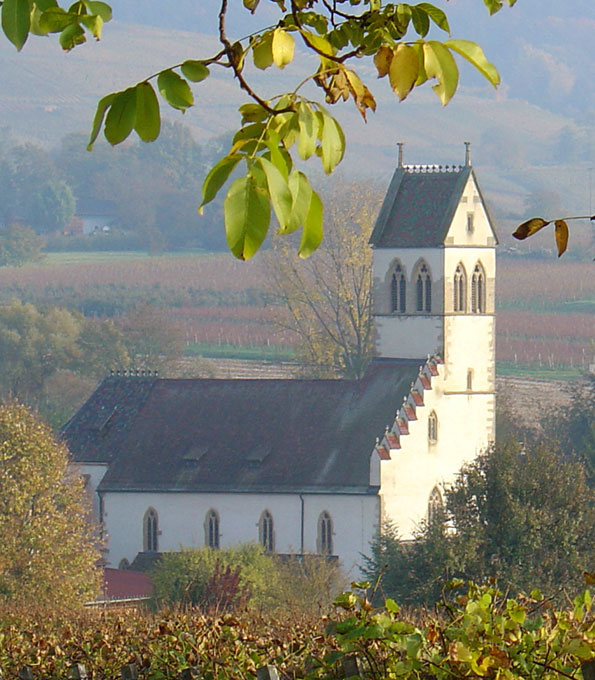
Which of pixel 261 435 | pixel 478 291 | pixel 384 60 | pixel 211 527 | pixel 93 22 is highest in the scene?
pixel 93 22

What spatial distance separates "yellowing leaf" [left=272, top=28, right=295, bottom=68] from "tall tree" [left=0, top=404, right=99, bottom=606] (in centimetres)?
3698

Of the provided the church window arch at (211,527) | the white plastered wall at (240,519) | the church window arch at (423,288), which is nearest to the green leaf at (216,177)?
the white plastered wall at (240,519)

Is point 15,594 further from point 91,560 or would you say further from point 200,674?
point 200,674

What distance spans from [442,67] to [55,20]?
1.15m

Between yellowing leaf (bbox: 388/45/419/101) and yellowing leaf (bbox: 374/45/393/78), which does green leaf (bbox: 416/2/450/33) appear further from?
yellowing leaf (bbox: 388/45/419/101)

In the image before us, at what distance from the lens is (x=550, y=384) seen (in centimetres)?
9669

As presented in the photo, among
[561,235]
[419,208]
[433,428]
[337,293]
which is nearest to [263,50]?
[561,235]

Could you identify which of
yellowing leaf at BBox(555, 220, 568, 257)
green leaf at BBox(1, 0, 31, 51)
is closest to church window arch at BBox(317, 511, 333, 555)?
yellowing leaf at BBox(555, 220, 568, 257)

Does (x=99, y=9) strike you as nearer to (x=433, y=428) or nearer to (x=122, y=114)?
(x=122, y=114)

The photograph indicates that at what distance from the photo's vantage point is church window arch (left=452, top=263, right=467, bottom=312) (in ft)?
206

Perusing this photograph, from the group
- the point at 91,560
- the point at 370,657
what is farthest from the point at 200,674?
the point at 91,560

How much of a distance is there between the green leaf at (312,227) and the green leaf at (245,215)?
0.56 ft

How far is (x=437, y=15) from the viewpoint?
18.3 feet

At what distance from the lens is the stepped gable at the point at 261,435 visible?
5744cm
